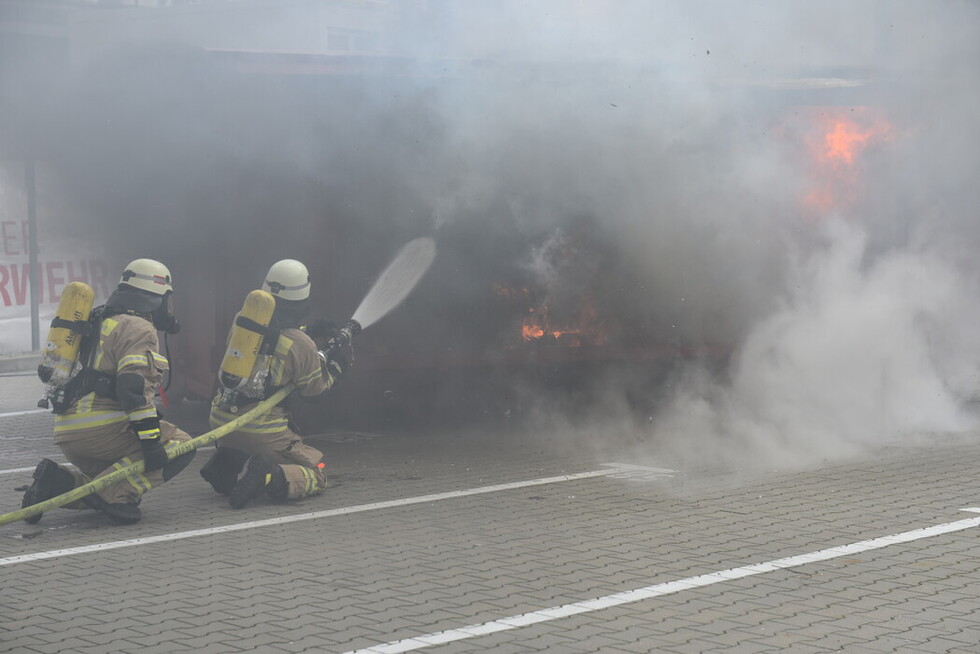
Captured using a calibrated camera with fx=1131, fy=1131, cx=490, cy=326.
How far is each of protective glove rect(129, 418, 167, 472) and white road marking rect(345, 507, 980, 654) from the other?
8.14 ft

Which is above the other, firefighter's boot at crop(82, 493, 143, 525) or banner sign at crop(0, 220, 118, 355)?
banner sign at crop(0, 220, 118, 355)

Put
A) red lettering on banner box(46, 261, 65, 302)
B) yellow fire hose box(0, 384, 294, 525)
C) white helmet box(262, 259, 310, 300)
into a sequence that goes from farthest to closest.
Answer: red lettering on banner box(46, 261, 65, 302) < white helmet box(262, 259, 310, 300) < yellow fire hose box(0, 384, 294, 525)

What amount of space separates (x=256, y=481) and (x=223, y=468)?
456 millimetres

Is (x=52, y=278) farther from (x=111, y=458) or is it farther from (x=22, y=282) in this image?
(x=111, y=458)

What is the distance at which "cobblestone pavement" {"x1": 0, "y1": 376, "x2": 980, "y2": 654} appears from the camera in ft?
14.9

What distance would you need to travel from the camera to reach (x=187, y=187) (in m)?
9.46

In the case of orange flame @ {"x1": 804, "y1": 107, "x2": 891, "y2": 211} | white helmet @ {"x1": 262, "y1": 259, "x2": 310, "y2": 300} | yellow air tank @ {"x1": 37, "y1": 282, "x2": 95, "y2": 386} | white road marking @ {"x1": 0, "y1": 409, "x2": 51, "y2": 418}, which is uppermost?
orange flame @ {"x1": 804, "y1": 107, "x2": 891, "y2": 211}

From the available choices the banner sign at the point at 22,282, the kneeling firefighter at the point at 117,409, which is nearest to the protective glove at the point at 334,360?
the kneeling firefighter at the point at 117,409

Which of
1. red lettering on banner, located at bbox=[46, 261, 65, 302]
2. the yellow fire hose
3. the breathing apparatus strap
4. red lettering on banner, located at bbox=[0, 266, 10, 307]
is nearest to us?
the yellow fire hose

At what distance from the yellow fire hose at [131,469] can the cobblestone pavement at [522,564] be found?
19 cm

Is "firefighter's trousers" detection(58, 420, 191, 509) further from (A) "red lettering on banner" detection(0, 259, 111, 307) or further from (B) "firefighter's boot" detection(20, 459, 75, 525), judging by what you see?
(A) "red lettering on banner" detection(0, 259, 111, 307)

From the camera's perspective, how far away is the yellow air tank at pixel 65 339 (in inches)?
251

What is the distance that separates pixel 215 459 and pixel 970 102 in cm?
750

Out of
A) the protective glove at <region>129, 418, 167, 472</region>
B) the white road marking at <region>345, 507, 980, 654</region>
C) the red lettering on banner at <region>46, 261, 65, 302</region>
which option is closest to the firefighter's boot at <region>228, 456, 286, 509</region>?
the protective glove at <region>129, 418, 167, 472</region>
